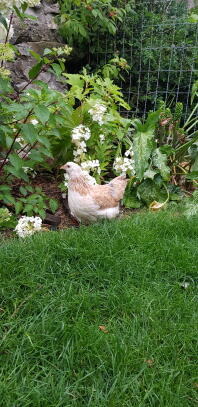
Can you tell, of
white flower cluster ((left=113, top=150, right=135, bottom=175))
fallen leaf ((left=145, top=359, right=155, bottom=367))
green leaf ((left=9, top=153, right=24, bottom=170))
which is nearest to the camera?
fallen leaf ((left=145, top=359, right=155, bottom=367))

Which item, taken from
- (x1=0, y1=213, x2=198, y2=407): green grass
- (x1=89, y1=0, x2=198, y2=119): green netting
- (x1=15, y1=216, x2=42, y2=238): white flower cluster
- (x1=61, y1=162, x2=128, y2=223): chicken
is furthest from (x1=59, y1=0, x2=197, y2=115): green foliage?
(x1=0, y1=213, x2=198, y2=407): green grass

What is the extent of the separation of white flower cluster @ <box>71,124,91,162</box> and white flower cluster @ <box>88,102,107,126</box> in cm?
13

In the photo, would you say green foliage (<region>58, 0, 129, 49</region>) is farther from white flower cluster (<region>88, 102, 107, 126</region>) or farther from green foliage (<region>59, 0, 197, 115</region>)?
white flower cluster (<region>88, 102, 107, 126</region>)

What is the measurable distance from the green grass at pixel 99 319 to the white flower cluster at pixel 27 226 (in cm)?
14

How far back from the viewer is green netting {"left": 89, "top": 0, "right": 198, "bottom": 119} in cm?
563

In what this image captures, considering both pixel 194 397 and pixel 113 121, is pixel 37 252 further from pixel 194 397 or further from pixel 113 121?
pixel 113 121

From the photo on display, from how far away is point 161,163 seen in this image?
388 cm

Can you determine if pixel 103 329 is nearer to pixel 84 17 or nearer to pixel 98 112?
pixel 98 112

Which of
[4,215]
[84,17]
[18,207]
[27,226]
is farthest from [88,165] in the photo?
[84,17]

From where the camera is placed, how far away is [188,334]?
1895 mm

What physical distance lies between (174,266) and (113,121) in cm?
181

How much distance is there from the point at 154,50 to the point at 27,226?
3.88m

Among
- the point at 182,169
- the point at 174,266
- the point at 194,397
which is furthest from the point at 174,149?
the point at 194,397

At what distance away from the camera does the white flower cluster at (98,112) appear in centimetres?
363
